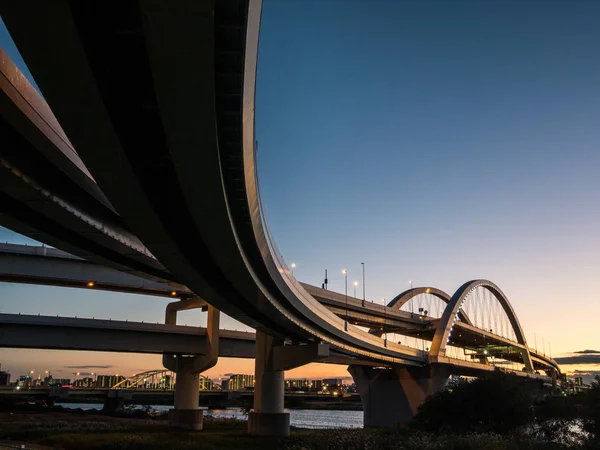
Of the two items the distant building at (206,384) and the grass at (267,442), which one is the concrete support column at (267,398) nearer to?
the grass at (267,442)

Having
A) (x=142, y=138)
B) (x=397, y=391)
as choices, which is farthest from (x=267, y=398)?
(x=142, y=138)

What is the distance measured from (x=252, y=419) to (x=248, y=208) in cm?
3209

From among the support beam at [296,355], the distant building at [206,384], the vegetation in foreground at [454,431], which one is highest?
the support beam at [296,355]

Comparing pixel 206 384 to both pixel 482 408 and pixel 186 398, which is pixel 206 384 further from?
pixel 482 408

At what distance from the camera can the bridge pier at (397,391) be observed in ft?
215

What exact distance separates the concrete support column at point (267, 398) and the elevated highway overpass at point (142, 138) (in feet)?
64.1

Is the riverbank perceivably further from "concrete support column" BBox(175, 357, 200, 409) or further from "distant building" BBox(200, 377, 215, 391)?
"distant building" BBox(200, 377, 215, 391)

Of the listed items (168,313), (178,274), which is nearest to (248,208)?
(178,274)

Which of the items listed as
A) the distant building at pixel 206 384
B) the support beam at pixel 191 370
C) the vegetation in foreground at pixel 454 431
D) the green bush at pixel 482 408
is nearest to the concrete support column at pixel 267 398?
the vegetation in foreground at pixel 454 431

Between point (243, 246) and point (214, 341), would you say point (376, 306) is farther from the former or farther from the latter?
point (243, 246)

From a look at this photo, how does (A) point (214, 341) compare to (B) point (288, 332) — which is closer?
(B) point (288, 332)

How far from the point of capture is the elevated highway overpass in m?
8.73

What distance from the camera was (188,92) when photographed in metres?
9.87

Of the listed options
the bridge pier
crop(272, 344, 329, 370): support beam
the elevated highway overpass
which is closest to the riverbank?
crop(272, 344, 329, 370): support beam
